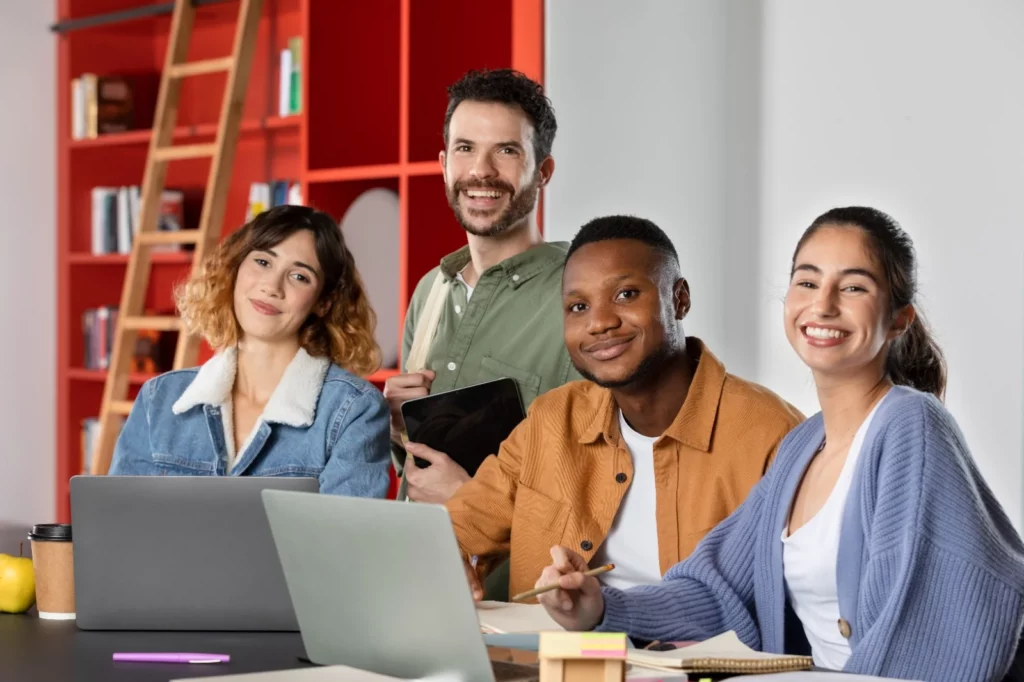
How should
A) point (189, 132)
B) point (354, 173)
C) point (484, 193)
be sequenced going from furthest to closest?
point (189, 132), point (354, 173), point (484, 193)

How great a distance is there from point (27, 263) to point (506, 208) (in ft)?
12.0

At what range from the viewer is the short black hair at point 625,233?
6.86 feet

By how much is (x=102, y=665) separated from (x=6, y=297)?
4.42 metres

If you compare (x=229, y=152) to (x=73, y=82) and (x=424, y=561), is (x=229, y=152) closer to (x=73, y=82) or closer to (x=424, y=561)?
(x=73, y=82)

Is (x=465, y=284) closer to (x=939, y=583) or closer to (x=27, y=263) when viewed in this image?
(x=939, y=583)

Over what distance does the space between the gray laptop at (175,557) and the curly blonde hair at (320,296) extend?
84 centimetres

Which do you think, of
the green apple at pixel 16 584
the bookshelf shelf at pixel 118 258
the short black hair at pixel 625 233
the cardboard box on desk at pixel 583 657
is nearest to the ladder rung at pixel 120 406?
the bookshelf shelf at pixel 118 258

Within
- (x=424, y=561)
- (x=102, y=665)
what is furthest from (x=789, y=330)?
(x=102, y=665)

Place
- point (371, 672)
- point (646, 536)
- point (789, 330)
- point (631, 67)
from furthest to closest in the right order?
1. point (631, 67)
2. point (646, 536)
3. point (789, 330)
4. point (371, 672)

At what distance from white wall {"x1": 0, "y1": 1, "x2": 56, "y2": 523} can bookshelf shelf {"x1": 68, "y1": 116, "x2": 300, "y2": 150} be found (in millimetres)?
217

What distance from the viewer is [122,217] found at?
558 centimetres

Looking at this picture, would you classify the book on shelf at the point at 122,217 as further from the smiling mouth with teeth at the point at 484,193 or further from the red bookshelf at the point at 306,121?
the smiling mouth with teeth at the point at 484,193

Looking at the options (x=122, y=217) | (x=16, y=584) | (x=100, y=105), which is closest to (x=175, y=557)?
(x=16, y=584)

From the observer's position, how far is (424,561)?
4.19 feet
